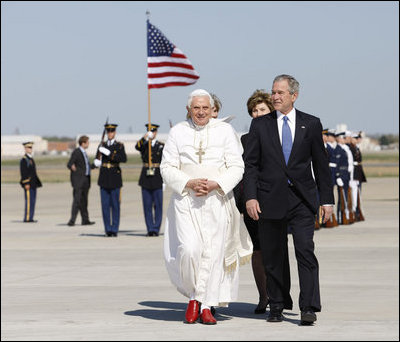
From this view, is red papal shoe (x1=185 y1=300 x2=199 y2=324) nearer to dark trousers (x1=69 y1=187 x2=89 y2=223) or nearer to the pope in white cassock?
the pope in white cassock

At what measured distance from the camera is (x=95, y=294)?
1241 centimetres

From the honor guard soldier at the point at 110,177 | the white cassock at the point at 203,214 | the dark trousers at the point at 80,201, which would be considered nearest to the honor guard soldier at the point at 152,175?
the honor guard soldier at the point at 110,177

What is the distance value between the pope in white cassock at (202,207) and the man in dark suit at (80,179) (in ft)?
51.4

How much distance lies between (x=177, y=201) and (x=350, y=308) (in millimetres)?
2577

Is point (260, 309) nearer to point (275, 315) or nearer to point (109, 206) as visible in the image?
point (275, 315)

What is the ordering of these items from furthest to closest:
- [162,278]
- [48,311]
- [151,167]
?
[151,167] → [162,278] → [48,311]

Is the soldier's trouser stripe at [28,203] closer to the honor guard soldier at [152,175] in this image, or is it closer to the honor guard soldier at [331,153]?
the honor guard soldier at [152,175]

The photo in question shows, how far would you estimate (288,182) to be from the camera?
9094mm

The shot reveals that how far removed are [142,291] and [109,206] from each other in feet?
29.2

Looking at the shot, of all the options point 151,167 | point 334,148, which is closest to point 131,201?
point 334,148

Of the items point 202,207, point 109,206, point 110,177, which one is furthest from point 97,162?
point 202,207

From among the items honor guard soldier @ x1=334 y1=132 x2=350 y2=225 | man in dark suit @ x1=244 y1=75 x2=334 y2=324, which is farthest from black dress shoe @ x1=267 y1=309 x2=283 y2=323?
honor guard soldier @ x1=334 y1=132 x2=350 y2=225

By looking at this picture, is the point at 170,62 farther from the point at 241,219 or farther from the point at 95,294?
the point at 241,219

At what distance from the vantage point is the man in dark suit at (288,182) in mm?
9055
